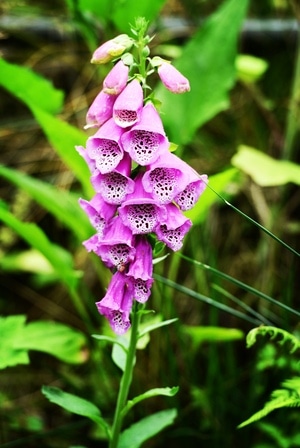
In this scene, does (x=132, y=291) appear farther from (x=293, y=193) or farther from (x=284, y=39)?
(x=284, y=39)

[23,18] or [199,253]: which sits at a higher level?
[23,18]

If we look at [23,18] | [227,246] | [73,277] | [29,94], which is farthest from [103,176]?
[23,18]

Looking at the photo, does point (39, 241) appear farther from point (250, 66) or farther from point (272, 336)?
point (250, 66)

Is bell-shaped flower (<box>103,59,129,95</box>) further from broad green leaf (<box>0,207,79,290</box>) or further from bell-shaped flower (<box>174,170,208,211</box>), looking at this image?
broad green leaf (<box>0,207,79,290</box>)

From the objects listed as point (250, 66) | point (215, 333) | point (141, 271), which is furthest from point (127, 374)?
point (250, 66)

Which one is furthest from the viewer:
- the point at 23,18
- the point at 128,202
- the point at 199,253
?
the point at 23,18

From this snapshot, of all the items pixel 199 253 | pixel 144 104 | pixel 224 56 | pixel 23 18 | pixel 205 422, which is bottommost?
pixel 205 422

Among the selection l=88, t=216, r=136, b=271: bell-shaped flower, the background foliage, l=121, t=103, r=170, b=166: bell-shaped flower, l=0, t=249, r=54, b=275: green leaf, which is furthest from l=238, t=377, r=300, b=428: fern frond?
l=0, t=249, r=54, b=275: green leaf

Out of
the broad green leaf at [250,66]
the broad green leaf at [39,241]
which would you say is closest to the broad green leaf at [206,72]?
the broad green leaf at [250,66]
